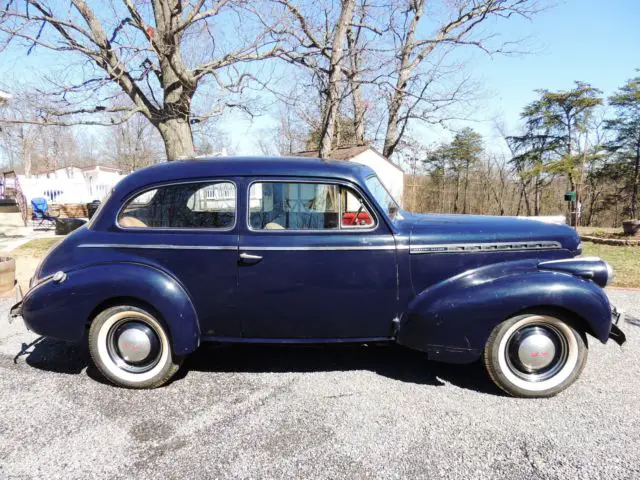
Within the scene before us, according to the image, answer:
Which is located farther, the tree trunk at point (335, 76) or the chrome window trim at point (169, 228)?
the tree trunk at point (335, 76)

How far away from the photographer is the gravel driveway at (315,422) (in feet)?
7.37

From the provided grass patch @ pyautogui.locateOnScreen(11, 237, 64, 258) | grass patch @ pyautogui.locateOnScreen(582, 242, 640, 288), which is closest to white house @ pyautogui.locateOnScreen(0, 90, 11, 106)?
grass patch @ pyautogui.locateOnScreen(11, 237, 64, 258)

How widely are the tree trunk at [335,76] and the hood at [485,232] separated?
26.6ft

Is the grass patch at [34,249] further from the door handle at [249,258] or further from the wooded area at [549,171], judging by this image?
the wooded area at [549,171]

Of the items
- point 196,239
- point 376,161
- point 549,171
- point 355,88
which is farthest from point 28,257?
point 549,171

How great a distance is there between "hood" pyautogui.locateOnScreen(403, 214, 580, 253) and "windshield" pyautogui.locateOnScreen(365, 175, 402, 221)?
11 centimetres

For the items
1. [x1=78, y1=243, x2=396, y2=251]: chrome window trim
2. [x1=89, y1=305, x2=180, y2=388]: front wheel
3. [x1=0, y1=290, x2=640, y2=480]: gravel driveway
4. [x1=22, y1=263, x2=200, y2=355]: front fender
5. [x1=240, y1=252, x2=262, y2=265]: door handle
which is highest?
[x1=78, y1=243, x2=396, y2=251]: chrome window trim

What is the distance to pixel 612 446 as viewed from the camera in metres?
2.39

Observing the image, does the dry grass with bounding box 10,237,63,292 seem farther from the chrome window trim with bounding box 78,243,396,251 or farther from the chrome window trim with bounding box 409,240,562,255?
the chrome window trim with bounding box 409,240,562,255

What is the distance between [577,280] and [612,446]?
1049mm

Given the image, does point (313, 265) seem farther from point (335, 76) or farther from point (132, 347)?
point (335, 76)

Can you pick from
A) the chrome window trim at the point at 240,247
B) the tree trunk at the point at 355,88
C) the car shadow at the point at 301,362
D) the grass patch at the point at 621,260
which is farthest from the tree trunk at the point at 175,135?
the grass patch at the point at 621,260

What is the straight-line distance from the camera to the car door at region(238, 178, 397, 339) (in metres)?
3.02

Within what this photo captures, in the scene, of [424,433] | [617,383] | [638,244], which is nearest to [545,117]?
[638,244]
